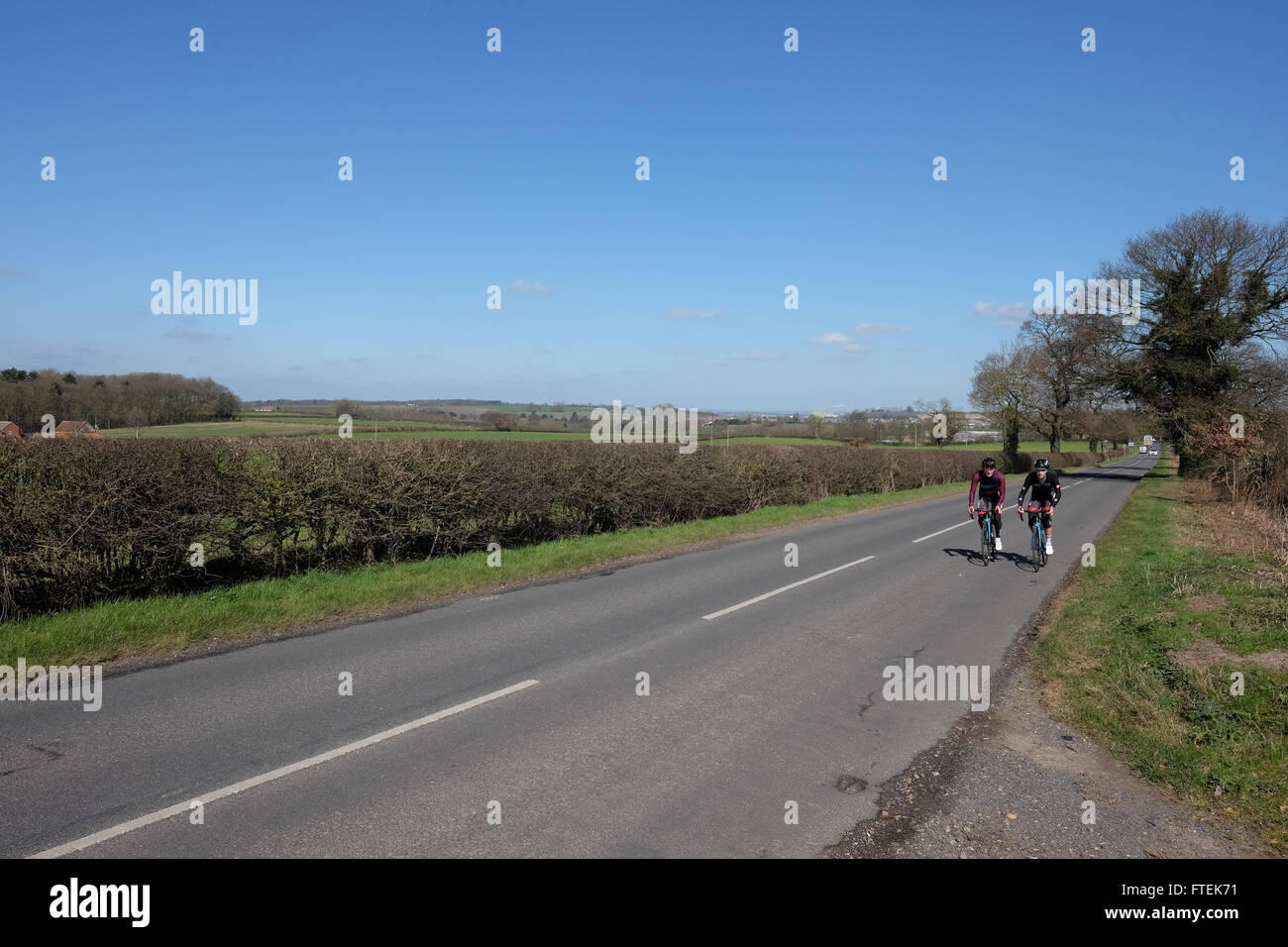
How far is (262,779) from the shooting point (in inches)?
181

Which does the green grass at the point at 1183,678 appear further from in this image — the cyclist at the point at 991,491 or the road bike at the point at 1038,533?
the cyclist at the point at 991,491

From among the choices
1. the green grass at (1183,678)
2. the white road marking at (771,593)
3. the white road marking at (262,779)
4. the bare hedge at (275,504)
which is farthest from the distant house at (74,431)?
the green grass at (1183,678)

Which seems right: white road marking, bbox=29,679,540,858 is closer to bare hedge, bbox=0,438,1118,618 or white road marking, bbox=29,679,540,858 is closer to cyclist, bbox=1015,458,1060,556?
bare hedge, bbox=0,438,1118,618

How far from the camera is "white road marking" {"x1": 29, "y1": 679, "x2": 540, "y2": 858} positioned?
12.6ft

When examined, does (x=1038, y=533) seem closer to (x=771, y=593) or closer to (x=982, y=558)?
(x=982, y=558)

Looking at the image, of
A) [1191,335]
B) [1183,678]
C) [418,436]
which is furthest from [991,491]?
Answer: [1191,335]

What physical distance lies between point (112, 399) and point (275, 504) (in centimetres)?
668

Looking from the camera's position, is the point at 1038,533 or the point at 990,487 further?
the point at 990,487

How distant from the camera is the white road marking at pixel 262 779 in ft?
12.6

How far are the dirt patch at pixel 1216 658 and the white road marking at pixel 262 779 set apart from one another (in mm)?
6265

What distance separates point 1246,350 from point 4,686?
51.4 metres

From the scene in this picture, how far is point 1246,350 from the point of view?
40.2m

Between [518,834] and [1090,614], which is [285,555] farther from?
[1090,614]
